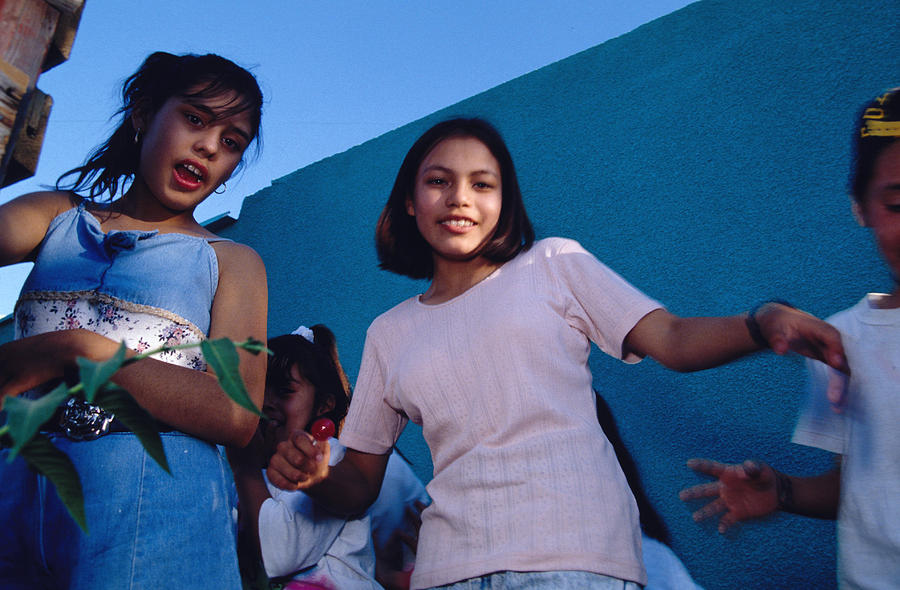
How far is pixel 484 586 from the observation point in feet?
3.48

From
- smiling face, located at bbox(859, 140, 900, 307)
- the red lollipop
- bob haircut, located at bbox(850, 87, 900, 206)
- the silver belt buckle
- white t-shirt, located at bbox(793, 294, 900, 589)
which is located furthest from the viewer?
the red lollipop

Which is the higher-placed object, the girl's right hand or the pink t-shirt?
the pink t-shirt

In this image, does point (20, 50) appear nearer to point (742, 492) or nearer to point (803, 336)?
point (803, 336)

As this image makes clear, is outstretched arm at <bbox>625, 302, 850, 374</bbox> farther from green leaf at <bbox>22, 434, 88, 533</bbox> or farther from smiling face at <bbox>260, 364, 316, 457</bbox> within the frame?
smiling face at <bbox>260, 364, 316, 457</bbox>

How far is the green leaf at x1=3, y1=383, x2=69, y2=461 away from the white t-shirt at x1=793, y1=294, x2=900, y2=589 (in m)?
1.27

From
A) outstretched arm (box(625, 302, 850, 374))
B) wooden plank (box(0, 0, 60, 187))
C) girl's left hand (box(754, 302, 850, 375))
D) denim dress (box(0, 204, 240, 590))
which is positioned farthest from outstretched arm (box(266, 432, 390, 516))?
girl's left hand (box(754, 302, 850, 375))

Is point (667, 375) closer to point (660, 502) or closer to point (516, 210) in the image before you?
point (660, 502)

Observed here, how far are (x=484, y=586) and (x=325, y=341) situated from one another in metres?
1.68

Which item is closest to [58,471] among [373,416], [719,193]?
[373,416]

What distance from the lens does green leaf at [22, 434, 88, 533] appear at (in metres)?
0.48

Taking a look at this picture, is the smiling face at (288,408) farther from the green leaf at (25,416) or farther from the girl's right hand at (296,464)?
the green leaf at (25,416)

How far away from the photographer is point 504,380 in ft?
3.94

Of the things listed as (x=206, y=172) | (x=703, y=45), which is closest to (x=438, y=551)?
(x=206, y=172)

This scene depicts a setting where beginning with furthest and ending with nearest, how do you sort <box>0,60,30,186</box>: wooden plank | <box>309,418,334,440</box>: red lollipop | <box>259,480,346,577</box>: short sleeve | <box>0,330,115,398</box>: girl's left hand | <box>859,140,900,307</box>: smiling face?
<box>309,418,334,440</box>: red lollipop
<box>259,480,346,577</box>: short sleeve
<box>859,140,900,307</box>: smiling face
<box>0,330,115,398</box>: girl's left hand
<box>0,60,30,186</box>: wooden plank
